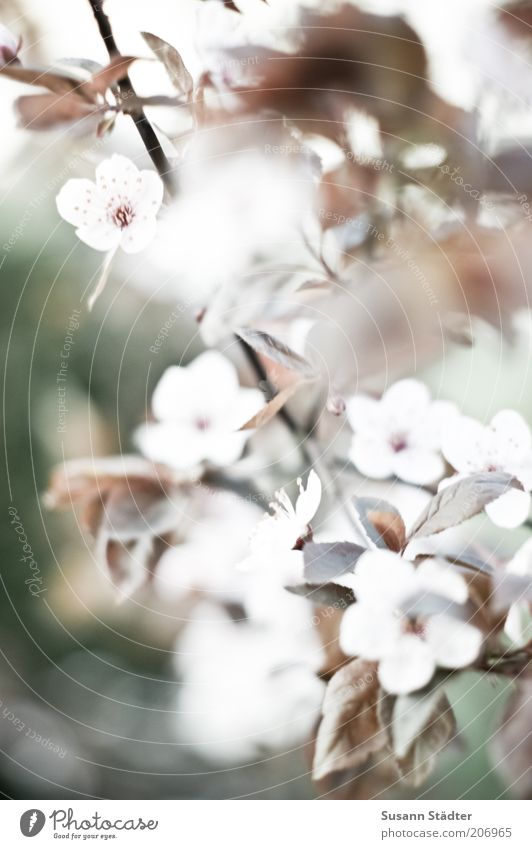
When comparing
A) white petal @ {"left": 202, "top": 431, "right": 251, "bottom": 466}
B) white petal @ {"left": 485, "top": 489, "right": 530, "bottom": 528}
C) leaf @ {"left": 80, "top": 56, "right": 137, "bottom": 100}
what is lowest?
white petal @ {"left": 485, "top": 489, "right": 530, "bottom": 528}

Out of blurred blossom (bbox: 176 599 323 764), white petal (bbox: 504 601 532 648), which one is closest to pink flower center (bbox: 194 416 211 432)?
blurred blossom (bbox: 176 599 323 764)

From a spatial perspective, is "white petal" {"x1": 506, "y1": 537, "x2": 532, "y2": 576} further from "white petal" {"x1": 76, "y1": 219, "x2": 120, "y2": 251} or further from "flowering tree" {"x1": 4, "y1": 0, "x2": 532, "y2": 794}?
"white petal" {"x1": 76, "y1": 219, "x2": 120, "y2": 251}

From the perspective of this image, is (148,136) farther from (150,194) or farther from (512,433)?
(512,433)

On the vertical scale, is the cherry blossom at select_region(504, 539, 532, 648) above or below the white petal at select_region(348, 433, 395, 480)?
below

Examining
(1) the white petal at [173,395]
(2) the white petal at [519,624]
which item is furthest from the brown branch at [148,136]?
(2) the white petal at [519,624]
